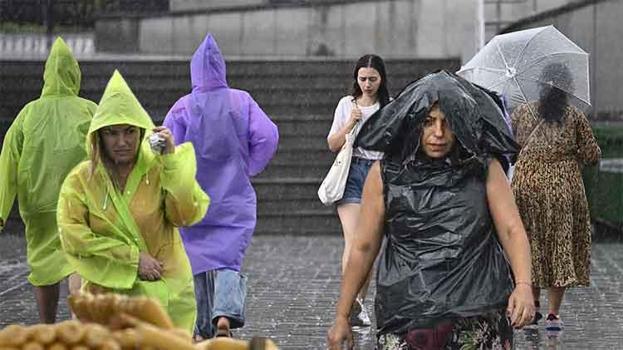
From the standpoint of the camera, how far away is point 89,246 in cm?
671

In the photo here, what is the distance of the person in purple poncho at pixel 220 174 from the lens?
354 inches

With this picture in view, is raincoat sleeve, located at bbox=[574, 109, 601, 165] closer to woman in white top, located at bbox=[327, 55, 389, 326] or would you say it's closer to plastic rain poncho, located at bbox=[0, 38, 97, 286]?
woman in white top, located at bbox=[327, 55, 389, 326]

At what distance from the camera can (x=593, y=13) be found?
68.4 ft

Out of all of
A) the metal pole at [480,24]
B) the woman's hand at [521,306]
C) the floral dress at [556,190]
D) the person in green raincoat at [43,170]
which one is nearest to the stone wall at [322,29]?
the metal pole at [480,24]

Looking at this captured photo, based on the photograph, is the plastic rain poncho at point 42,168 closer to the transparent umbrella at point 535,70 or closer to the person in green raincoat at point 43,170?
the person in green raincoat at point 43,170

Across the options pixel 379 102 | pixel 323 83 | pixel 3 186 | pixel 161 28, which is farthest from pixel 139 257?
pixel 161 28

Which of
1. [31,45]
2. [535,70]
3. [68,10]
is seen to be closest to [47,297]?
[535,70]

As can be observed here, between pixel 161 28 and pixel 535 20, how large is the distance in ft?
20.9

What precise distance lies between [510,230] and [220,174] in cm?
370

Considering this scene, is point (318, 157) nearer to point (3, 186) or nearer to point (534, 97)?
point (534, 97)

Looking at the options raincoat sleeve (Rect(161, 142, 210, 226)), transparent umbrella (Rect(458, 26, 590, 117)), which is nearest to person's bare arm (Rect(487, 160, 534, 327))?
raincoat sleeve (Rect(161, 142, 210, 226))

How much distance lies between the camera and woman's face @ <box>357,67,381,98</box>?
11.1 meters

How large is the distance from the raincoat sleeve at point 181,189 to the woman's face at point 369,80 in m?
4.33

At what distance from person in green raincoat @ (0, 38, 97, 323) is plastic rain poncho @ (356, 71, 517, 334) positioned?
391 centimetres
